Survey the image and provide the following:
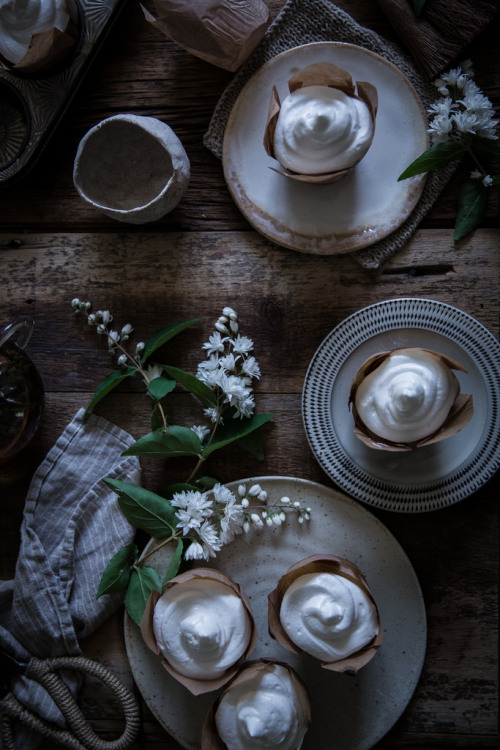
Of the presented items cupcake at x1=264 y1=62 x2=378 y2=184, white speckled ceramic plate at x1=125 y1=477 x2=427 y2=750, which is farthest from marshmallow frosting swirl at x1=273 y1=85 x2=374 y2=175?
white speckled ceramic plate at x1=125 y1=477 x2=427 y2=750

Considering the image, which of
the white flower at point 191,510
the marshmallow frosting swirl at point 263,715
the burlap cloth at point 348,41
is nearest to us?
the marshmallow frosting swirl at point 263,715

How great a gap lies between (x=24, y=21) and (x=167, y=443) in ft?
2.50

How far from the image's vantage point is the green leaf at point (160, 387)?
3.57 ft

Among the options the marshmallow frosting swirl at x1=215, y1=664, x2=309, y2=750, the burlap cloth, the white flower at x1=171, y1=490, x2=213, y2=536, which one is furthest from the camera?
the burlap cloth

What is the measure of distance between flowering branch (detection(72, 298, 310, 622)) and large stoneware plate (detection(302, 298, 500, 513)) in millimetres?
99

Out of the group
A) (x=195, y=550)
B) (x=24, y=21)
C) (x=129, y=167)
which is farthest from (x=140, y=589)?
(x=24, y=21)

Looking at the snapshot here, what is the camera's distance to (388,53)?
3.69 feet

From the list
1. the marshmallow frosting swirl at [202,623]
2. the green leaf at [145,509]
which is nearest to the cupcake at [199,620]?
the marshmallow frosting swirl at [202,623]

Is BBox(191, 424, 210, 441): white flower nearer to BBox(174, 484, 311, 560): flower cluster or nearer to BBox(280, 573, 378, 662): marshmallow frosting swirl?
BBox(174, 484, 311, 560): flower cluster

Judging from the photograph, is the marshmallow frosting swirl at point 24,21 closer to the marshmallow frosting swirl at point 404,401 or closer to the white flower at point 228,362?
the white flower at point 228,362

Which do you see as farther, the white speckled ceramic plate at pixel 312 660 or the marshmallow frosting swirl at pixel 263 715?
the white speckled ceramic plate at pixel 312 660

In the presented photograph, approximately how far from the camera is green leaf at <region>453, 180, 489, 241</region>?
3.67ft

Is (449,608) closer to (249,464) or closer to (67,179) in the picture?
(249,464)

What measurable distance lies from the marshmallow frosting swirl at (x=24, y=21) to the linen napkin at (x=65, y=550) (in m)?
0.66
